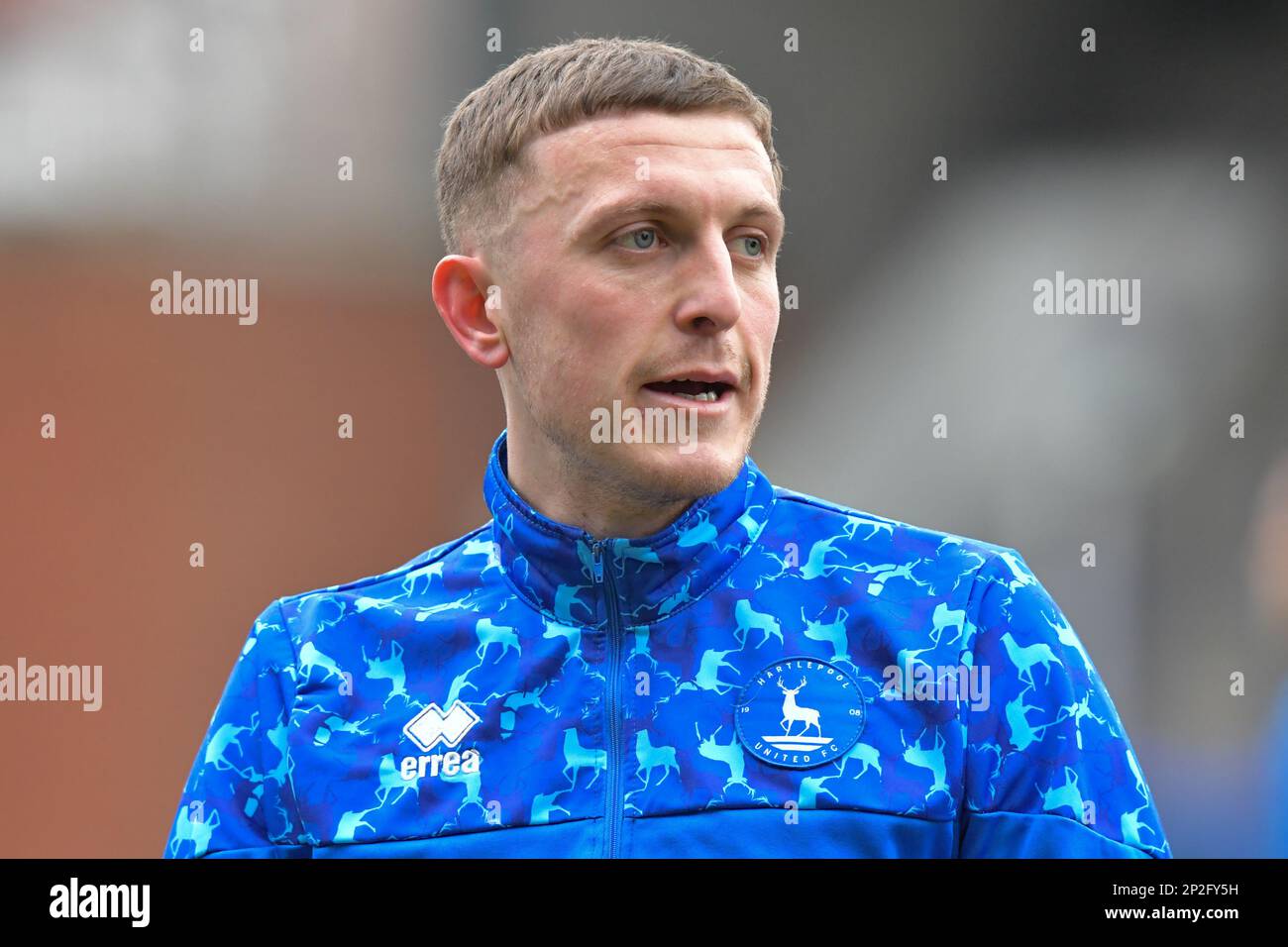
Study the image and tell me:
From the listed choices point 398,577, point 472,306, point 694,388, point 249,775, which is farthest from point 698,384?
point 249,775

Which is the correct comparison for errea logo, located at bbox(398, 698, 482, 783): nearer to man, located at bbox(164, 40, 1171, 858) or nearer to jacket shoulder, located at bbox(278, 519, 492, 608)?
man, located at bbox(164, 40, 1171, 858)

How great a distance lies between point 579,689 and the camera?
2.60 m

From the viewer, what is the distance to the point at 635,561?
8.63 ft

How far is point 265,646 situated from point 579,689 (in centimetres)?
70

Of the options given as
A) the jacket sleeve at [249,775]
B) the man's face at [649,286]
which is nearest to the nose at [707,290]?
the man's face at [649,286]

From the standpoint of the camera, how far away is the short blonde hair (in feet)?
8.75

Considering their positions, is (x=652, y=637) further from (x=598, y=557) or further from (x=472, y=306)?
(x=472, y=306)

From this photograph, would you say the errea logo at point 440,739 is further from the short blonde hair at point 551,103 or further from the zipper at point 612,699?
the short blonde hair at point 551,103

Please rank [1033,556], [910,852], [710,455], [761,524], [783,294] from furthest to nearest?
[1033,556] → [783,294] → [761,524] → [710,455] → [910,852]

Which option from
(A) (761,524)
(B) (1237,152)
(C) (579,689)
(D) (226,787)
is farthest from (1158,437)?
(D) (226,787)

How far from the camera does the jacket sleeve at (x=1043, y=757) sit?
7.70ft

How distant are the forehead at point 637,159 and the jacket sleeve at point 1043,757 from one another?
0.94 meters

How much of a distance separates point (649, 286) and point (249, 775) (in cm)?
123

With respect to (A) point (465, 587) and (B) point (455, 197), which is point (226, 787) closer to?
(A) point (465, 587)
